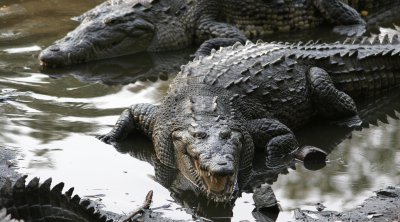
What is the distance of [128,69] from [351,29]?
3033 millimetres

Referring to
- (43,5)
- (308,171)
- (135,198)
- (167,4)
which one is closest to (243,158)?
(308,171)

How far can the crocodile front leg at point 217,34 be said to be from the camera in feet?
30.6

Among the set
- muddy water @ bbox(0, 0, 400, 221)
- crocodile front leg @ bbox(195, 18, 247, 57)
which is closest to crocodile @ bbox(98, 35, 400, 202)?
muddy water @ bbox(0, 0, 400, 221)

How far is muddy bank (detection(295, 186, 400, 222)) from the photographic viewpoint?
18.0 feet

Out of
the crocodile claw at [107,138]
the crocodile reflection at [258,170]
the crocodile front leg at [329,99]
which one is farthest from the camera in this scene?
the crocodile front leg at [329,99]

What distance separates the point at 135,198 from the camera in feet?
19.1

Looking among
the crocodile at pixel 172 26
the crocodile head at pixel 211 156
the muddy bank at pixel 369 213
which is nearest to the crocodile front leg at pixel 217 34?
the crocodile at pixel 172 26

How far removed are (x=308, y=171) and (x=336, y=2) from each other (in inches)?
181

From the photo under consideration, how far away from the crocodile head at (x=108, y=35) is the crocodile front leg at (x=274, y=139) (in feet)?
10.5

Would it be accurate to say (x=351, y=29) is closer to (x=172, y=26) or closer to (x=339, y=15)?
(x=339, y=15)

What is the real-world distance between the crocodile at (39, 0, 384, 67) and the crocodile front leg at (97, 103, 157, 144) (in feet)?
7.41

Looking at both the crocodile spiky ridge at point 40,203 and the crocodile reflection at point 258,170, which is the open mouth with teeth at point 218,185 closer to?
the crocodile reflection at point 258,170

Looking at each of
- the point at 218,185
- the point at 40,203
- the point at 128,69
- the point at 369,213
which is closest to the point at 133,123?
the point at 218,185

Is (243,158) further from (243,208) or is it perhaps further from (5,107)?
(5,107)
